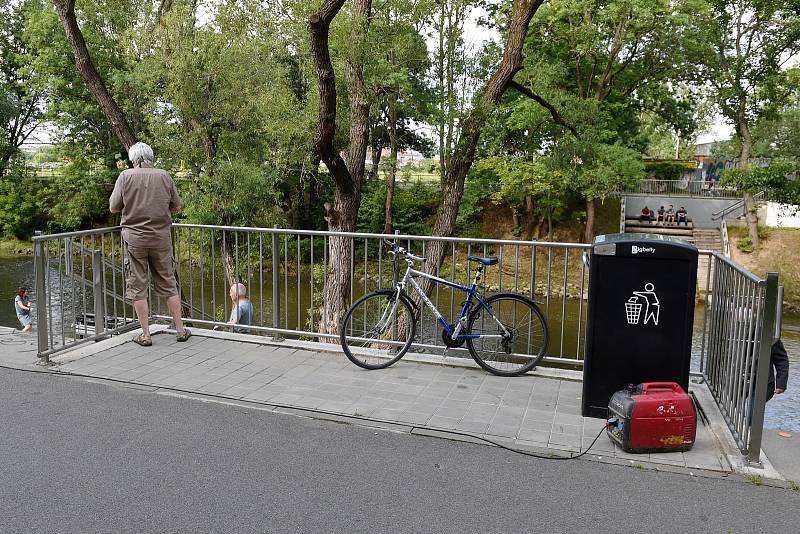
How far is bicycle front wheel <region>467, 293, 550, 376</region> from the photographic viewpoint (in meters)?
5.85

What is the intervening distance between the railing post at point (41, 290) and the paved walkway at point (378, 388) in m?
0.23

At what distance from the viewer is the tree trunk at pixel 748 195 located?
2878cm

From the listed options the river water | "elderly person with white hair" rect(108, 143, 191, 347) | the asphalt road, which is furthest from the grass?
the asphalt road

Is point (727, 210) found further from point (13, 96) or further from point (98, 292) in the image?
point (13, 96)

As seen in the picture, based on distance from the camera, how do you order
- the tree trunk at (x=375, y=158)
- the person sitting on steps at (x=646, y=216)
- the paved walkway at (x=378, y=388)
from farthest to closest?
the person sitting on steps at (x=646, y=216) → the tree trunk at (x=375, y=158) → the paved walkway at (x=378, y=388)

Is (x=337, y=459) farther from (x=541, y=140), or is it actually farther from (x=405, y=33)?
(x=541, y=140)

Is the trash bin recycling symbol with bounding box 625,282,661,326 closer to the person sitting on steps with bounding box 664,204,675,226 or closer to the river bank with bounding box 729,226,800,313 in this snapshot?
the river bank with bounding box 729,226,800,313

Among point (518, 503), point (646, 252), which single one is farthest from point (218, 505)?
point (646, 252)

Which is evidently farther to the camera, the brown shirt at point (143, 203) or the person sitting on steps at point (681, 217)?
the person sitting on steps at point (681, 217)

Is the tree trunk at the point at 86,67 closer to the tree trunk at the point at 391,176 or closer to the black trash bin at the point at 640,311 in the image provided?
the black trash bin at the point at 640,311

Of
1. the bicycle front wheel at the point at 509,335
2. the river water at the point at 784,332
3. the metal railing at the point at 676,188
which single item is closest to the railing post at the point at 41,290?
the river water at the point at 784,332

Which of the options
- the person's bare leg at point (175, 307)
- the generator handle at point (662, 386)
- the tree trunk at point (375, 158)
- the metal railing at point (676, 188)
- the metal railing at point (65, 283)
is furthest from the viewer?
the metal railing at point (676, 188)

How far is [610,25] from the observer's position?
84.1ft

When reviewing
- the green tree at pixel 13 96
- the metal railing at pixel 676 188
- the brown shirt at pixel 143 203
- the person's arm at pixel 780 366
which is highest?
the green tree at pixel 13 96
